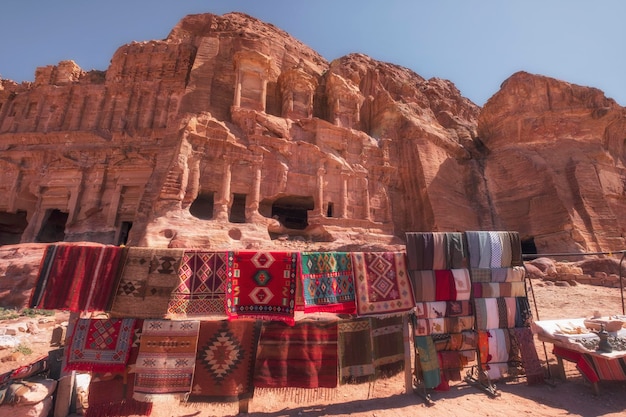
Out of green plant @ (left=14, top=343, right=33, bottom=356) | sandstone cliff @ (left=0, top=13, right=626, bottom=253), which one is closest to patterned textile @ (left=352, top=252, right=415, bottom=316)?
green plant @ (left=14, top=343, right=33, bottom=356)

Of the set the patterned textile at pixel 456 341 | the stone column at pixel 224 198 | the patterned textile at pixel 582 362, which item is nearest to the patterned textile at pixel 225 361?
the patterned textile at pixel 456 341

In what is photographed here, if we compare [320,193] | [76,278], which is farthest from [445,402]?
[320,193]

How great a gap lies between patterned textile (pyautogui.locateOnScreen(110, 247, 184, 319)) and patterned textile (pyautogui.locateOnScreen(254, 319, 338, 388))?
1540mm

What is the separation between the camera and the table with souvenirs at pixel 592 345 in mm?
4648

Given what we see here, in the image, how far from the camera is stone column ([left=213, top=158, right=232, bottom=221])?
16.4 metres

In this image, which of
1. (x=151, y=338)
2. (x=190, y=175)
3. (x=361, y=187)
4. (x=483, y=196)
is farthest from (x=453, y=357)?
(x=483, y=196)

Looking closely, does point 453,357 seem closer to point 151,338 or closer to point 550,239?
point 151,338

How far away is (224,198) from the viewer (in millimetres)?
16844

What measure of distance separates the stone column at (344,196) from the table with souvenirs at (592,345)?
14485mm

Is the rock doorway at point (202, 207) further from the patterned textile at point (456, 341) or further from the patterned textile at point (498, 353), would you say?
the patterned textile at point (498, 353)

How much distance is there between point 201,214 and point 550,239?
73.9 ft

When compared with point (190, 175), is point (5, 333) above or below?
below

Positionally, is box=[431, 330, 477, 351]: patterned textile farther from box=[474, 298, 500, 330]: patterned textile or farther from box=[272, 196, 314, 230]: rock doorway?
box=[272, 196, 314, 230]: rock doorway

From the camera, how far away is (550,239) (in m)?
19.1
